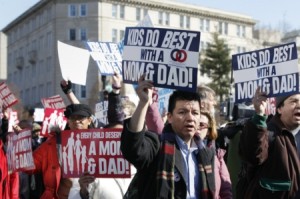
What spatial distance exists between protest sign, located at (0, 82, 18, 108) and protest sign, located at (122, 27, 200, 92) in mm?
4692

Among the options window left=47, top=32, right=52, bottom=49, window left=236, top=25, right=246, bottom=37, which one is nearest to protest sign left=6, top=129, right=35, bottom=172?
window left=47, top=32, right=52, bottom=49

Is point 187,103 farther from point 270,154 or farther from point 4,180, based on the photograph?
point 4,180

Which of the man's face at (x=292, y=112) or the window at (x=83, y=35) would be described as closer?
the man's face at (x=292, y=112)

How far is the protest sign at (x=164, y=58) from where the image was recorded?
188 inches

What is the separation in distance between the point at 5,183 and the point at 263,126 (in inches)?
154

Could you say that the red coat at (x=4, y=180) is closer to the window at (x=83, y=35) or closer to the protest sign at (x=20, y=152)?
the protest sign at (x=20, y=152)

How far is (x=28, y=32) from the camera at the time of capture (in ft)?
302

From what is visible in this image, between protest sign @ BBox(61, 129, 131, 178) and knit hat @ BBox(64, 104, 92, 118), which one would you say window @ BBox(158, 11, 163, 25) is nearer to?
knit hat @ BBox(64, 104, 92, 118)

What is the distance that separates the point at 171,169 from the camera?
4375 mm

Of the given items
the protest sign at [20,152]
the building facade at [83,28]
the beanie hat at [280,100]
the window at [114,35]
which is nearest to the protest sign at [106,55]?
the protest sign at [20,152]

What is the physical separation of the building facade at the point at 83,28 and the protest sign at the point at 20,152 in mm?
58449

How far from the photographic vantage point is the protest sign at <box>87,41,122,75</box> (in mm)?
8188

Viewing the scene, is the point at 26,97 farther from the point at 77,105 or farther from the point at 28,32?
the point at 77,105

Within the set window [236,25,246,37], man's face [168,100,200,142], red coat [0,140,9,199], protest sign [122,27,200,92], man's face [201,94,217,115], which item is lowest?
red coat [0,140,9,199]
